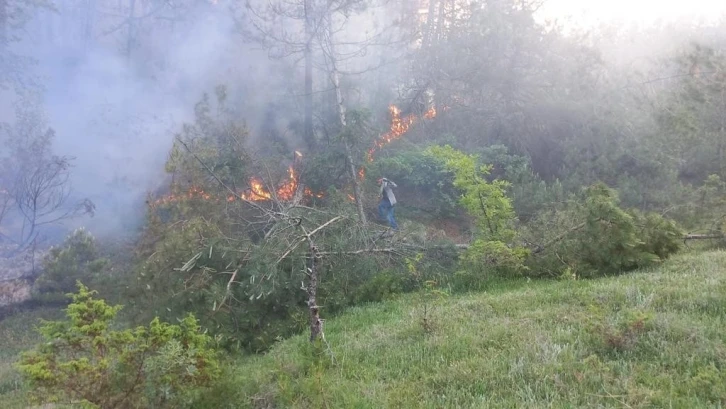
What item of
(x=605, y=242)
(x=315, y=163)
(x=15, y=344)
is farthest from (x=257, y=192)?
(x=605, y=242)

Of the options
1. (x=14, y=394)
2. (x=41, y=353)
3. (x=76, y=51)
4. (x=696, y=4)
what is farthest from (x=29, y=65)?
(x=696, y=4)

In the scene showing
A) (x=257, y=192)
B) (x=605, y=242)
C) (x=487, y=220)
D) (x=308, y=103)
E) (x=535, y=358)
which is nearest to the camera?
(x=535, y=358)

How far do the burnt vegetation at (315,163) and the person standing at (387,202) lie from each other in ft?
2.23

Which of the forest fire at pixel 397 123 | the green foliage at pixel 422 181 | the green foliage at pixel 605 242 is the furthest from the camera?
the forest fire at pixel 397 123

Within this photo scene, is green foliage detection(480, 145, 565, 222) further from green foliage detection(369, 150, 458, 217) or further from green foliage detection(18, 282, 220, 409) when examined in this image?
green foliage detection(18, 282, 220, 409)

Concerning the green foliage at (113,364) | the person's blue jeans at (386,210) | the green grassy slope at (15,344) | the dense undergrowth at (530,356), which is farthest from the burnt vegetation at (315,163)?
→ the person's blue jeans at (386,210)

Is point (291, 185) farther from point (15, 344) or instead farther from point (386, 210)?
point (15, 344)

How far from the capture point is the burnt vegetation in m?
7.09

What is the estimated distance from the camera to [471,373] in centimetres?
387

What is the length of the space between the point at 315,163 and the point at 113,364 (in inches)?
367

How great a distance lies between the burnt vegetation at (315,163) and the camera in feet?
23.2

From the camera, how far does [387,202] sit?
39.2 ft

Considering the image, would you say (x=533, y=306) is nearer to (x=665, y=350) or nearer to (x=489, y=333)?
(x=489, y=333)

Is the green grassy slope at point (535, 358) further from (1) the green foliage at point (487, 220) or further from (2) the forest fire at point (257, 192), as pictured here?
(2) the forest fire at point (257, 192)
